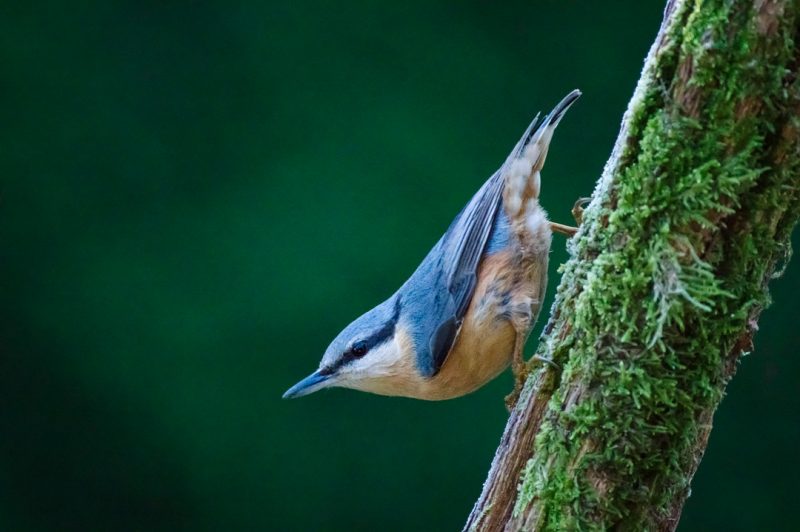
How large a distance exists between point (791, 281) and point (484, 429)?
4.08 ft

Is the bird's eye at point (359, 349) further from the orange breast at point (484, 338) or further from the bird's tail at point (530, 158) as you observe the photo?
the bird's tail at point (530, 158)

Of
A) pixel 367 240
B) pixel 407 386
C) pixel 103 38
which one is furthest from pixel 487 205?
pixel 103 38

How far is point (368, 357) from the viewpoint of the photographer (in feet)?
7.85

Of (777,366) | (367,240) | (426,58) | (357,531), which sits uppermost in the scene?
(426,58)

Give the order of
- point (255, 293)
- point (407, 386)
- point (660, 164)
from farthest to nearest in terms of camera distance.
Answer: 1. point (255, 293)
2. point (407, 386)
3. point (660, 164)

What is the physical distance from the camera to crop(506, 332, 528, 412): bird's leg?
81.0 inches

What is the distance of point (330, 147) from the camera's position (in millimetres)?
3266

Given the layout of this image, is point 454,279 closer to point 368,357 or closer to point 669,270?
point 368,357

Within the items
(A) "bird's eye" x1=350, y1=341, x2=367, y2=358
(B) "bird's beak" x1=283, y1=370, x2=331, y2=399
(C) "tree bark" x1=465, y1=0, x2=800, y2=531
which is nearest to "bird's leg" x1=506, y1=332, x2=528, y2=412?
(C) "tree bark" x1=465, y1=0, x2=800, y2=531

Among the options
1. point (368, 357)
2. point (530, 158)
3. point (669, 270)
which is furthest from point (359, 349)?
point (669, 270)

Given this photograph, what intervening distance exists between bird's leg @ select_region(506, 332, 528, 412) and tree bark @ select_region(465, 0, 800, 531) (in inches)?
12.2

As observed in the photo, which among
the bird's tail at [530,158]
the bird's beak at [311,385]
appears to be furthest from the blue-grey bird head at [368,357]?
the bird's tail at [530,158]

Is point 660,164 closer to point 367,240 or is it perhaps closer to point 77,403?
point 367,240

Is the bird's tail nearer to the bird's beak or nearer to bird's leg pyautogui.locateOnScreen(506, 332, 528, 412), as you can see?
bird's leg pyautogui.locateOnScreen(506, 332, 528, 412)
